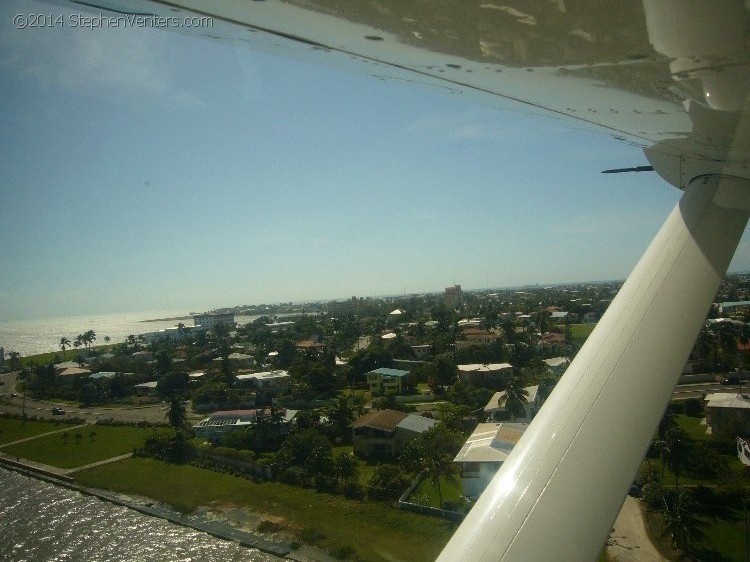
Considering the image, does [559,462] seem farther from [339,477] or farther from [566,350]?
[566,350]

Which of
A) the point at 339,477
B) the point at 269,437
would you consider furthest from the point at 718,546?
the point at 269,437

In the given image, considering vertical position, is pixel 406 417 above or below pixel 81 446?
above

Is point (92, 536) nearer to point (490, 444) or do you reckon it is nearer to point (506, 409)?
point (490, 444)

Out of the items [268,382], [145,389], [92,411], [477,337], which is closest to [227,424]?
[268,382]

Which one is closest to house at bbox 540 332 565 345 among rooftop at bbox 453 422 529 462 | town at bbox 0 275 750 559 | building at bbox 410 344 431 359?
town at bbox 0 275 750 559

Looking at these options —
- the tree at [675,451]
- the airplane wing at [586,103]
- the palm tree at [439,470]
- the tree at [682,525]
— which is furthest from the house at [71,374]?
the airplane wing at [586,103]
